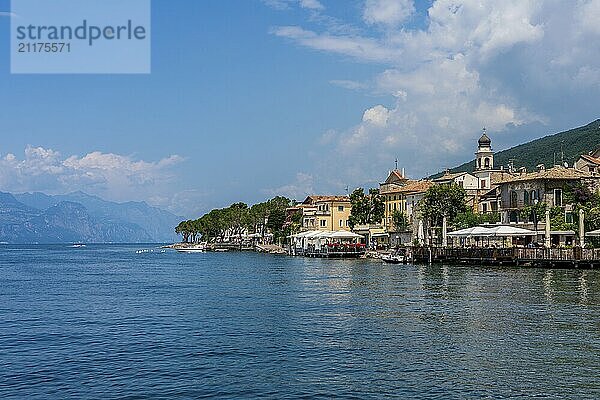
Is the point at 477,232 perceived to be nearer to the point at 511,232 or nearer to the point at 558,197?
the point at 511,232

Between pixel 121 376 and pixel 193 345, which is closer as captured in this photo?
pixel 121 376

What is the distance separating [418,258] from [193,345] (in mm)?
57124

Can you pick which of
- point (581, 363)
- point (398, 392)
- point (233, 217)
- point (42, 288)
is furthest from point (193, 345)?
point (233, 217)

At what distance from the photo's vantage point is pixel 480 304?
126 ft

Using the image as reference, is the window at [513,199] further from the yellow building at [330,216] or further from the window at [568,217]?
the yellow building at [330,216]

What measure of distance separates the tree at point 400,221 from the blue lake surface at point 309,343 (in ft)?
208

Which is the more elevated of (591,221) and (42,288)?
(591,221)

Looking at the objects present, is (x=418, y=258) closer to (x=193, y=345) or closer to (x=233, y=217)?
(x=193, y=345)

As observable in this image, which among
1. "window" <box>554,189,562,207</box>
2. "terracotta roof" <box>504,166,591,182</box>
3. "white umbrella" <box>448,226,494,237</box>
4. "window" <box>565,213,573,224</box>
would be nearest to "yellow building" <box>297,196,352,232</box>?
"terracotta roof" <box>504,166,591,182</box>

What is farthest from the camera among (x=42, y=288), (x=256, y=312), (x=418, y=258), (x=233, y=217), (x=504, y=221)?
(x=233, y=217)

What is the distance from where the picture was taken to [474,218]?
93.4 meters

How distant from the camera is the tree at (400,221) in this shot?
11275cm

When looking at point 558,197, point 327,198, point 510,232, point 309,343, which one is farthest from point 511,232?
point 327,198

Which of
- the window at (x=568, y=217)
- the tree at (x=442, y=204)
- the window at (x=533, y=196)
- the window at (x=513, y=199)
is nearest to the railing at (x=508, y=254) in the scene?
the window at (x=568, y=217)
